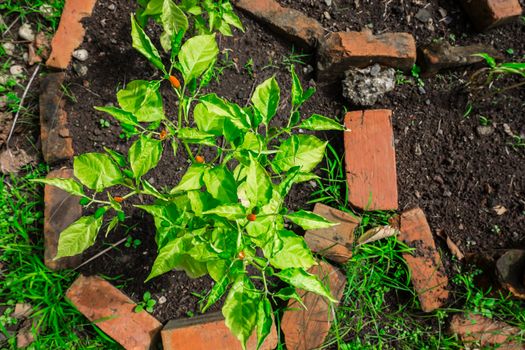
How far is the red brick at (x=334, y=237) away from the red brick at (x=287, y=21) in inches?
32.4

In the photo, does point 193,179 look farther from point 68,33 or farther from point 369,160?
point 68,33

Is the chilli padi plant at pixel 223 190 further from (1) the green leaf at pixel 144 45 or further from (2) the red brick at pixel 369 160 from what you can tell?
(2) the red brick at pixel 369 160

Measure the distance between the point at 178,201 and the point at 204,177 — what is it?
0.89ft

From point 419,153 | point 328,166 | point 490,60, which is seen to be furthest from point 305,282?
point 490,60

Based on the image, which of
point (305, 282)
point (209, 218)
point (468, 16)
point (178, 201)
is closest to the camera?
point (305, 282)

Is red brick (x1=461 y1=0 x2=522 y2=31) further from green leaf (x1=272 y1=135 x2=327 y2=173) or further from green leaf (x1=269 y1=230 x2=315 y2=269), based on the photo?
green leaf (x1=269 y1=230 x2=315 y2=269)

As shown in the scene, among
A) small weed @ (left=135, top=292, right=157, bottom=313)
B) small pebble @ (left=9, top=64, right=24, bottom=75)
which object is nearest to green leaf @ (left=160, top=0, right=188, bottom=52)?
small pebble @ (left=9, top=64, right=24, bottom=75)

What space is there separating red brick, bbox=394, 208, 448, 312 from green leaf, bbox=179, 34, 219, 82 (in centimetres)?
123

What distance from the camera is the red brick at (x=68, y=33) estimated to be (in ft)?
6.45

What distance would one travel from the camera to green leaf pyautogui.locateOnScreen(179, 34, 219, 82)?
1279 millimetres

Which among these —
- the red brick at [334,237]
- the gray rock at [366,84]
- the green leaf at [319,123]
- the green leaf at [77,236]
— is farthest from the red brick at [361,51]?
the green leaf at [77,236]

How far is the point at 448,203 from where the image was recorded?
2076 mm

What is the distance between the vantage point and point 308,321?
1.89m

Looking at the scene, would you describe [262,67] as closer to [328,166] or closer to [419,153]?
[328,166]
